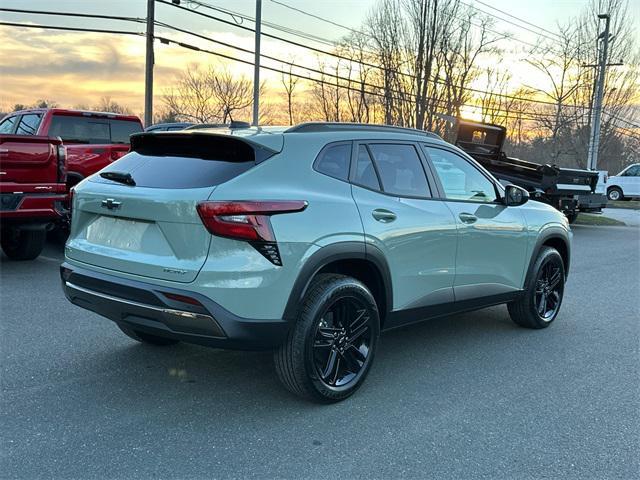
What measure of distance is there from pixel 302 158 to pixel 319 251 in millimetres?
613

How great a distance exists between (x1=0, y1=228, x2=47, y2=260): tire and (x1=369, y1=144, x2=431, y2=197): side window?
5679mm

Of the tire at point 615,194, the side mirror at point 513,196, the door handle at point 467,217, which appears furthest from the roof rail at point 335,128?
the tire at point 615,194

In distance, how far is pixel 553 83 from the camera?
34.7 m

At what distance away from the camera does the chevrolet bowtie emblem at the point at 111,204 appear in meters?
3.50

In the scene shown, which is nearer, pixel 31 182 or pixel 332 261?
pixel 332 261

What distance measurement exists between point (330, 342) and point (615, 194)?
32.8 metres

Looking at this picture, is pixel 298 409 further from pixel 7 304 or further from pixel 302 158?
pixel 7 304

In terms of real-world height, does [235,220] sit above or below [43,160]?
below

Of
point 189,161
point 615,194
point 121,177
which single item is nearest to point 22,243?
point 121,177

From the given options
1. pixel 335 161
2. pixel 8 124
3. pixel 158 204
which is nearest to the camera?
pixel 158 204

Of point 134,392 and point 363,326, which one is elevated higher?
point 363,326

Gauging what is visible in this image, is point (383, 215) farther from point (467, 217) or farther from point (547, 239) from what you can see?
point (547, 239)

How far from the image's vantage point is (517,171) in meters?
14.3

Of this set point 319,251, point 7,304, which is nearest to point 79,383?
point 319,251
